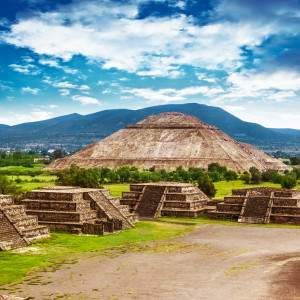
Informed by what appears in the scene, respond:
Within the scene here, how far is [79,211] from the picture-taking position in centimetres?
4053

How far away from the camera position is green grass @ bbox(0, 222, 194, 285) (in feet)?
84.2

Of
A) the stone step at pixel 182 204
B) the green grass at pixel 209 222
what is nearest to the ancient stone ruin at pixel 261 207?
the green grass at pixel 209 222

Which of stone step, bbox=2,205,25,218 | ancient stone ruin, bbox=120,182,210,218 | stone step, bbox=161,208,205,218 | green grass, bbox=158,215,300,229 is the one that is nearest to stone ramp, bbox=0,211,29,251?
stone step, bbox=2,205,25,218

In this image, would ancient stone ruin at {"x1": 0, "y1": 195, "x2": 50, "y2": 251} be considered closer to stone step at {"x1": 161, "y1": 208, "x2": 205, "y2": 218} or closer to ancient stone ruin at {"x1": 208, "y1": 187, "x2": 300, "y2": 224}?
stone step at {"x1": 161, "y1": 208, "x2": 205, "y2": 218}

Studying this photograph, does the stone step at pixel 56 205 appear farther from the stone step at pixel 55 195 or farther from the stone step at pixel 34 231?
the stone step at pixel 34 231

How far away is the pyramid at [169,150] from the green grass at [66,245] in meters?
82.5

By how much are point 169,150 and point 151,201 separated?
8785 cm

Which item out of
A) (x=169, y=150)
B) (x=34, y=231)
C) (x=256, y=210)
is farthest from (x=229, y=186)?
(x=169, y=150)

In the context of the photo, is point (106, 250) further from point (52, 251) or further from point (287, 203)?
point (287, 203)

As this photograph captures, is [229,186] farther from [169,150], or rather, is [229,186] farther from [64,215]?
[169,150]

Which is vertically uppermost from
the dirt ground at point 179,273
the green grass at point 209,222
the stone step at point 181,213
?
the stone step at point 181,213

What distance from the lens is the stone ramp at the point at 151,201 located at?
51072mm

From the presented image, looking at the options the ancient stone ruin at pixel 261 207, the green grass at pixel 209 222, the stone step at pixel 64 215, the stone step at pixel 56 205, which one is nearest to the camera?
the stone step at pixel 64 215

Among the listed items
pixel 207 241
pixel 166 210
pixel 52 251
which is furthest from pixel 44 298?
pixel 166 210
